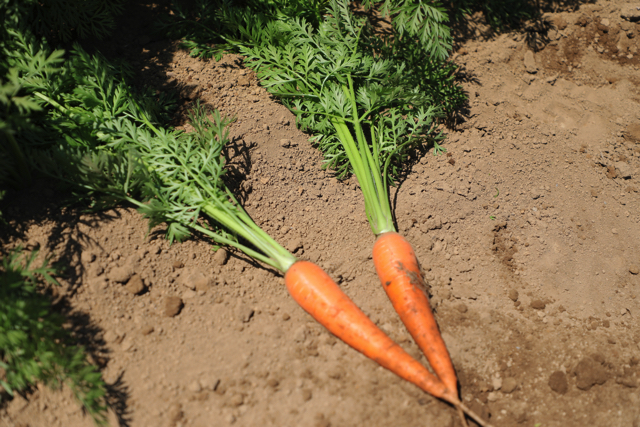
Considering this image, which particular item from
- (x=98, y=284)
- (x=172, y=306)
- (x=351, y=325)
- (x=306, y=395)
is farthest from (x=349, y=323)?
(x=98, y=284)

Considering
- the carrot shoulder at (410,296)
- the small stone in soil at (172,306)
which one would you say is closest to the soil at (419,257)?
the small stone in soil at (172,306)

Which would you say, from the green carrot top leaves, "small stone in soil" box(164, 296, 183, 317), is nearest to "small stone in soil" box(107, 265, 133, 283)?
"small stone in soil" box(164, 296, 183, 317)

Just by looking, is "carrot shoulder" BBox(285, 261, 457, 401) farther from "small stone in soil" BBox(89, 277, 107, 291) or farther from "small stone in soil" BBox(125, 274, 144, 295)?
"small stone in soil" BBox(89, 277, 107, 291)

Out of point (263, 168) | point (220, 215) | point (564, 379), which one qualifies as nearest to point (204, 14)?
point (263, 168)

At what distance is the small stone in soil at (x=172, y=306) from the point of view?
1.96 meters

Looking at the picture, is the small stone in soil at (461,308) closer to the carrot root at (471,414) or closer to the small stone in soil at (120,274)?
the carrot root at (471,414)

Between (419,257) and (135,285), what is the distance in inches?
61.2

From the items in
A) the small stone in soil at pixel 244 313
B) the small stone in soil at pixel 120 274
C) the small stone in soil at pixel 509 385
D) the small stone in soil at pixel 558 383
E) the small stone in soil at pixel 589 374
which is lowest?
the small stone in soil at pixel 589 374

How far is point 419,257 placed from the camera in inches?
88.3

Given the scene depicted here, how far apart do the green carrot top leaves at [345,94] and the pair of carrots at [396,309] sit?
29 centimetres

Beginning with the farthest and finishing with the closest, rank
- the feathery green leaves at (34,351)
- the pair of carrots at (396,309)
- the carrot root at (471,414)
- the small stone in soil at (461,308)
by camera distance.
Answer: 1. the small stone in soil at (461,308)
2. the pair of carrots at (396,309)
3. the carrot root at (471,414)
4. the feathery green leaves at (34,351)

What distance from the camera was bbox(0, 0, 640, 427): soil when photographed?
72.4 inches

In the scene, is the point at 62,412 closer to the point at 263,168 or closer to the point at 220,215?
the point at 220,215

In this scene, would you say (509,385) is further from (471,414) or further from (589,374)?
(589,374)
